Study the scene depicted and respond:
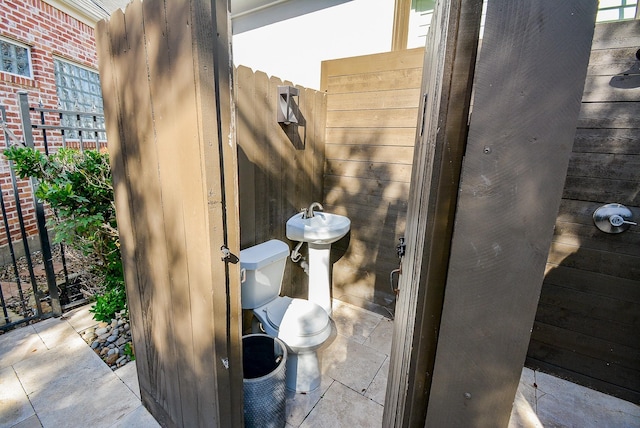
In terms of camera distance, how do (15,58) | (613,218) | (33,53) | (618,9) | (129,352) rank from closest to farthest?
(613,218), (618,9), (129,352), (15,58), (33,53)

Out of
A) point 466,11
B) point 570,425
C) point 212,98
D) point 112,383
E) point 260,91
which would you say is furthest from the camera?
point 260,91

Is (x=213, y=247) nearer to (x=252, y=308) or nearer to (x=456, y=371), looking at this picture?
(x=456, y=371)

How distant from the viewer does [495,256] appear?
1.79 ft

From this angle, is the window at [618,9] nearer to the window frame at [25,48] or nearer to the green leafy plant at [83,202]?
the green leafy plant at [83,202]

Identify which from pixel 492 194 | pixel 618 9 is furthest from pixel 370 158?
pixel 492 194

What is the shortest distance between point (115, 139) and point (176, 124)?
59cm

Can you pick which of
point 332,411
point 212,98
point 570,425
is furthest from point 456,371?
point 570,425

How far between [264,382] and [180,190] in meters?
0.99

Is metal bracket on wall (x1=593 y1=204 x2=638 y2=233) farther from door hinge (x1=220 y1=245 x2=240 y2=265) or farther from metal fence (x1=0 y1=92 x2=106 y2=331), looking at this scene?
metal fence (x1=0 y1=92 x2=106 y2=331)

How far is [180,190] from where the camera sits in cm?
103

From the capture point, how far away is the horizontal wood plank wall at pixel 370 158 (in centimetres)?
238

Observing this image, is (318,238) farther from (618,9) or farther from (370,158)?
(618,9)

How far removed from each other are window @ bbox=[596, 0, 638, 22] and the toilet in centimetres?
265

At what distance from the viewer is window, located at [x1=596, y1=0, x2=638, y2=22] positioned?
6.13 feet
